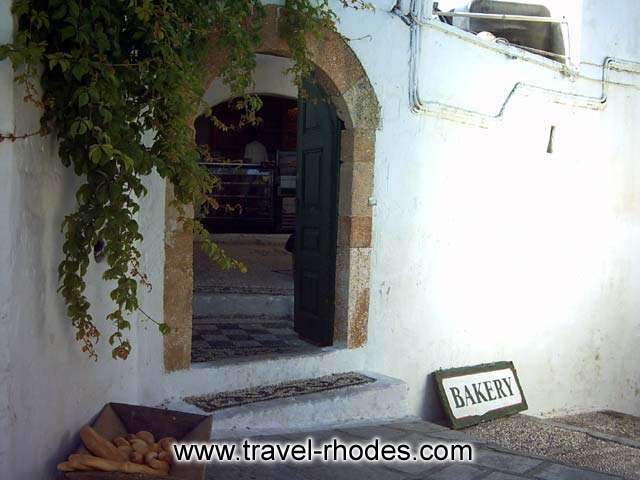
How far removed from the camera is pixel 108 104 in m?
2.64

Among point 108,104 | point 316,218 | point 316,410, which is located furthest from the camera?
point 316,218

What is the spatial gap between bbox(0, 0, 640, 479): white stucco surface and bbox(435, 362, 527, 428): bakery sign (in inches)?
5.3

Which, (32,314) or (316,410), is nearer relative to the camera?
(32,314)

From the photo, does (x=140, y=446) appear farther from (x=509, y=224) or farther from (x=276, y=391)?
(x=509, y=224)

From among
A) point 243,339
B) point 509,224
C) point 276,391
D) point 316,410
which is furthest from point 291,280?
point 316,410

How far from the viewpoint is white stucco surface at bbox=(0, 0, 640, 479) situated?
8.82 feet

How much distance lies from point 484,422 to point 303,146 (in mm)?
2692

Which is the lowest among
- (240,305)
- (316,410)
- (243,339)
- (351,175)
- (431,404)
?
(431,404)

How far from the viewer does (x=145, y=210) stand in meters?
4.27

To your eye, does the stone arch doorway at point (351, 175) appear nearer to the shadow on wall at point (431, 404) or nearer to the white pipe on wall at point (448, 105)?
the white pipe on wall at point (448, 105)

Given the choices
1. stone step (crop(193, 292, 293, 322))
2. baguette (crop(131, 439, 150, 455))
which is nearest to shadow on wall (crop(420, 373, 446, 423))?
stone step (crop(193, 292, 293, 322))

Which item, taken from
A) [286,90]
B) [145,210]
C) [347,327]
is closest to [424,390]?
[347,327]

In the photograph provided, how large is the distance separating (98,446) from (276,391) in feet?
6.05

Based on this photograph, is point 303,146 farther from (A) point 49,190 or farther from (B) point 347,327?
(A) point 49,190
